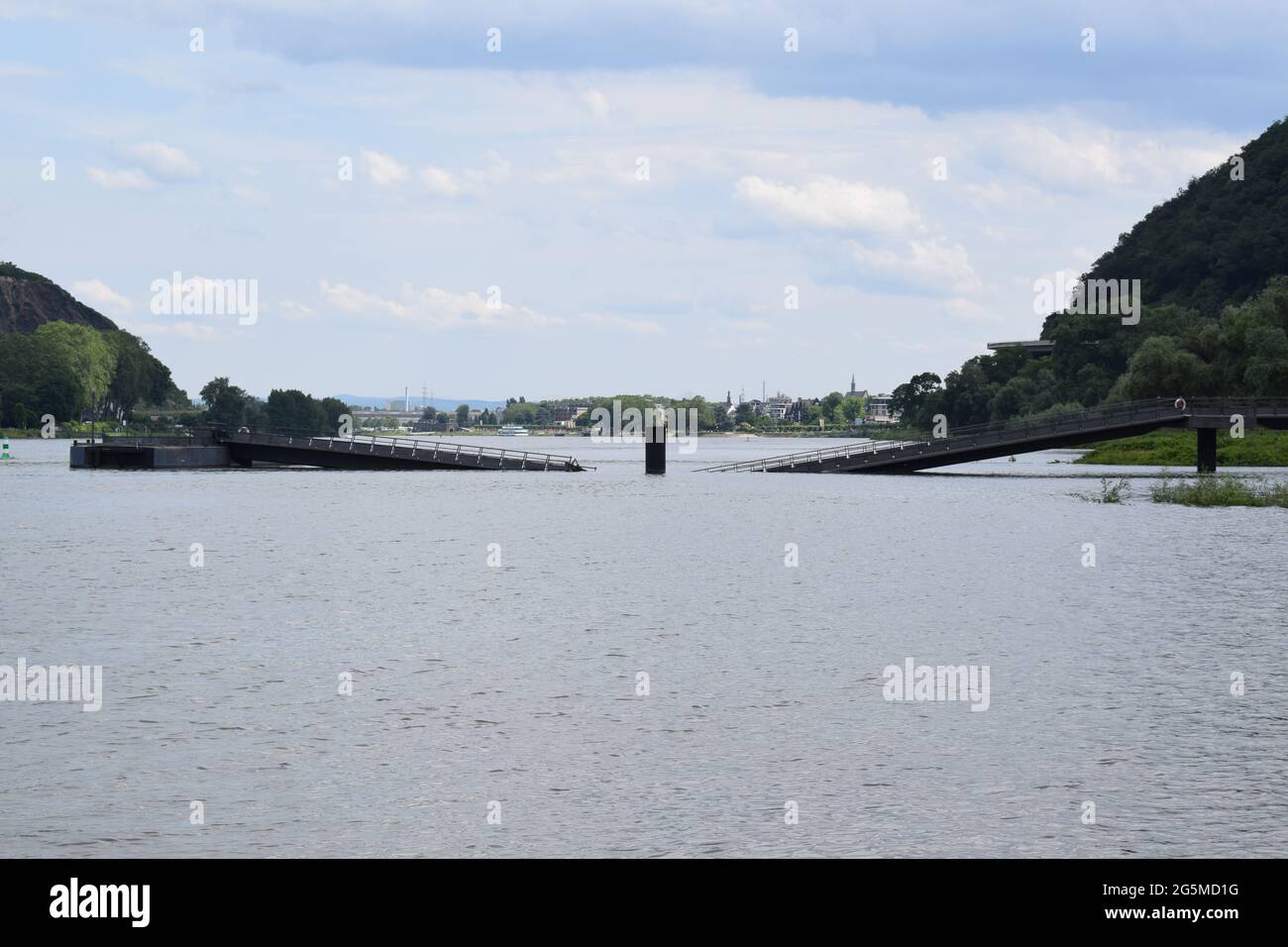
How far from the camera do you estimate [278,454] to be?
4924 inches

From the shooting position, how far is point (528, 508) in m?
92.5

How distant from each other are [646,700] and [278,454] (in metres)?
104

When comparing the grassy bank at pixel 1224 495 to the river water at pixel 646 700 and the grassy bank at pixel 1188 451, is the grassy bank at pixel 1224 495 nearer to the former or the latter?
the river water at pixel 646 700

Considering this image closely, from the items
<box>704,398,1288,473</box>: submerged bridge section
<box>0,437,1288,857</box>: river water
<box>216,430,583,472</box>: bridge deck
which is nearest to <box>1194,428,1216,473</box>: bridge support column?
<box>704,398,1288,473</box>: submerged bridge section

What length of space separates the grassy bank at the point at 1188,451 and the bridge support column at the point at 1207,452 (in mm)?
17663

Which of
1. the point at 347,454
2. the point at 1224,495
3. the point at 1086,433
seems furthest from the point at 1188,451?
the point at 347,454

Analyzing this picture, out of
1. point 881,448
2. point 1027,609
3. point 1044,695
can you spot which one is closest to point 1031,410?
point 881,448

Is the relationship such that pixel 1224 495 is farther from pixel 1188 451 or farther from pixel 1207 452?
pixel 1188 451

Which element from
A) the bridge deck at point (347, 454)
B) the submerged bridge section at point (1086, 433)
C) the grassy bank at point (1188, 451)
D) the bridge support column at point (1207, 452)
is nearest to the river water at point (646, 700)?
the submerged bridge section at point (1086, 433)

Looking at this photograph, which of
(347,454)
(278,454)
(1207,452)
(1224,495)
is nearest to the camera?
(1224,495)

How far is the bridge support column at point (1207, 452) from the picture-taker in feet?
336

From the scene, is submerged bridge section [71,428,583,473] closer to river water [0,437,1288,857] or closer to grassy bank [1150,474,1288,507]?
grassy bank [1150,474,1288,507]

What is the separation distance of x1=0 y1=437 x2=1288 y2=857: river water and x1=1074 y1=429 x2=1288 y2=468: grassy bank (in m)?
63.6

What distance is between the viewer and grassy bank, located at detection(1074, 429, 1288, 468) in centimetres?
12162
